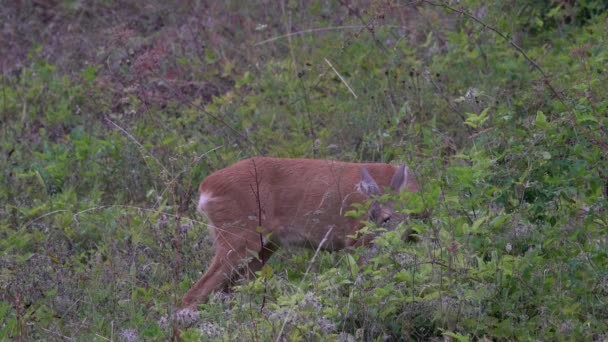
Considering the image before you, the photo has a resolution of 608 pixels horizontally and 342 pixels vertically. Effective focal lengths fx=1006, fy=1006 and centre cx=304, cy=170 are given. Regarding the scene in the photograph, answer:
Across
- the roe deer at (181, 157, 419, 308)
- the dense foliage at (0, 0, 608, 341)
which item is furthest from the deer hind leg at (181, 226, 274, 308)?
the dense foliage at (0, 0, 608, 341)

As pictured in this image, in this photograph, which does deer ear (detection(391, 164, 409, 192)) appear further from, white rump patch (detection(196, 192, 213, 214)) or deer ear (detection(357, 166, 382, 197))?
white rump patch (detection(196, 192, 213, 214))

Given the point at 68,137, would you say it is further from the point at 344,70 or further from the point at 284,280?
the point at 284,280

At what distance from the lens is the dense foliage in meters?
4.71

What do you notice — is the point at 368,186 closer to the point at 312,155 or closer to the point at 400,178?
the point at 400,178

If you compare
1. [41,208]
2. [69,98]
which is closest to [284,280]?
[41,208]

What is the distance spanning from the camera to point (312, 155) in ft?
25.5

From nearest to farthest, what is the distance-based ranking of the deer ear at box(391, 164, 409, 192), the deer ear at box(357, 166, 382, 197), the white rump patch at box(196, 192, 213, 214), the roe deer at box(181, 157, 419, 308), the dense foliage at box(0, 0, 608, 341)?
1. the dense foliage at box(0, 0, 608, 341)
2. the deer ear at box(357, 166, 382, 197)
3. the deer ear at box(391, 164, 409, 192)
4. the roe deer at box(181, 157, 419, 308)
5. the white rump patch at box(196, 192, 213, 214)

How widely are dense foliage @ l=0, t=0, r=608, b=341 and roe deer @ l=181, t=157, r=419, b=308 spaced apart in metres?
0.19

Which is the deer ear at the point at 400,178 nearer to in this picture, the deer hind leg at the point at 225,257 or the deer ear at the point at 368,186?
the deer ear at the point at 368,186

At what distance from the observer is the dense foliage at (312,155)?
4715 mm

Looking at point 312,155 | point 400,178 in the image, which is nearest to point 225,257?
point 400,178

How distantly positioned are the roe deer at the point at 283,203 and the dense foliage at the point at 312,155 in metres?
0.19

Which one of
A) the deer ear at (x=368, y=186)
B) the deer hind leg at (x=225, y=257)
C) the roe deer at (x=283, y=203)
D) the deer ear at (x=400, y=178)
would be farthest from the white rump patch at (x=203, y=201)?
the deer ear at (x=400, y=178)

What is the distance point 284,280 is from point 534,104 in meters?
2.05
